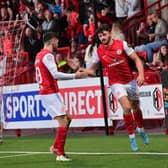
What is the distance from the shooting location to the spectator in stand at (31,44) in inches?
888

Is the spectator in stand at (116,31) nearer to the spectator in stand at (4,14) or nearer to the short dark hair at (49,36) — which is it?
the short dark hair at (49,36)

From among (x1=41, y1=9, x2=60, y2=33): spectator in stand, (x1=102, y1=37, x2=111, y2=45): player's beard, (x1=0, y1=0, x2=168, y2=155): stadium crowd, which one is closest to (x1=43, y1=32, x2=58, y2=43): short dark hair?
(x1=102, y1=37, x2=111, y2=45): player's beard

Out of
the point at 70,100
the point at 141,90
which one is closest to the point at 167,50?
the point at 141,90

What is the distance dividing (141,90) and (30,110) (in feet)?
11.9

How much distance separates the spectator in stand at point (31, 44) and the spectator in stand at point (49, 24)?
18.9 inches

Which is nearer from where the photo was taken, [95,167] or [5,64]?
[95,167]

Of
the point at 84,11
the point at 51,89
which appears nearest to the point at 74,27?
the point at 84,11

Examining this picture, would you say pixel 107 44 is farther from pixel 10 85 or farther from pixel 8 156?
pixel 10 85

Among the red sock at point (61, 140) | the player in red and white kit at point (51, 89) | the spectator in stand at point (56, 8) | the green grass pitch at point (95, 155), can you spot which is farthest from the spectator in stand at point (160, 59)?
the red sock at point (61, 140)

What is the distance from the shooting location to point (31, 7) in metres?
24.4

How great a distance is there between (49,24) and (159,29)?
14.6 feet

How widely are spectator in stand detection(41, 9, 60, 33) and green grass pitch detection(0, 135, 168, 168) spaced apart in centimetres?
705

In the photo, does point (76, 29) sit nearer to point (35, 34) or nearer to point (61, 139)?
point (35, 34)

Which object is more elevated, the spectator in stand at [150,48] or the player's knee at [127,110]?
the spectator in stand at [150,48]
